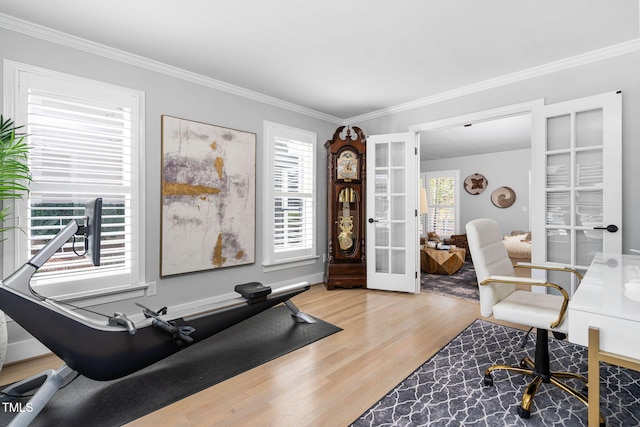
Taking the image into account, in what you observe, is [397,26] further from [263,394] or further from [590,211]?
[263,394]

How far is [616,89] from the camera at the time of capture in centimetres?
265

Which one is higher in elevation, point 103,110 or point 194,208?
point 103,110

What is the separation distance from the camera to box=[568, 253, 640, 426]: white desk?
104cm

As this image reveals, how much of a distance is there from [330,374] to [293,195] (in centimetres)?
246

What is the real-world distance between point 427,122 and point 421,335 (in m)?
2.57

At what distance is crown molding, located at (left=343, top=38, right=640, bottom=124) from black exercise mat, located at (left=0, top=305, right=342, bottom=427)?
294cm

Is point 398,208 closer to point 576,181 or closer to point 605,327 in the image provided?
point 576,181

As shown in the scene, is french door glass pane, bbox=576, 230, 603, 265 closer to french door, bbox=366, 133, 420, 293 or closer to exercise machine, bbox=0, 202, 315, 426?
french door, bbox=366, 133, 420, 293

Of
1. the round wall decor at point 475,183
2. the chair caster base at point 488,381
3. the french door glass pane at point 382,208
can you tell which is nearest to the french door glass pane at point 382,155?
the french door glass pane at point 382,208

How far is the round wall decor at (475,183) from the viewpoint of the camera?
735 cm

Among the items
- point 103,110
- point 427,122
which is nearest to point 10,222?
point 103,110

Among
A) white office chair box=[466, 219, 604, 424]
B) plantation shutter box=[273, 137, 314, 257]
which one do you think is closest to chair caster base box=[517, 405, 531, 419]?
white office chair box=[466, 219, 604, 424]

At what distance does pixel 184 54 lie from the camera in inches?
108

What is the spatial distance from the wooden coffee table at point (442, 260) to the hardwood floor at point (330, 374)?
1.74 meters
